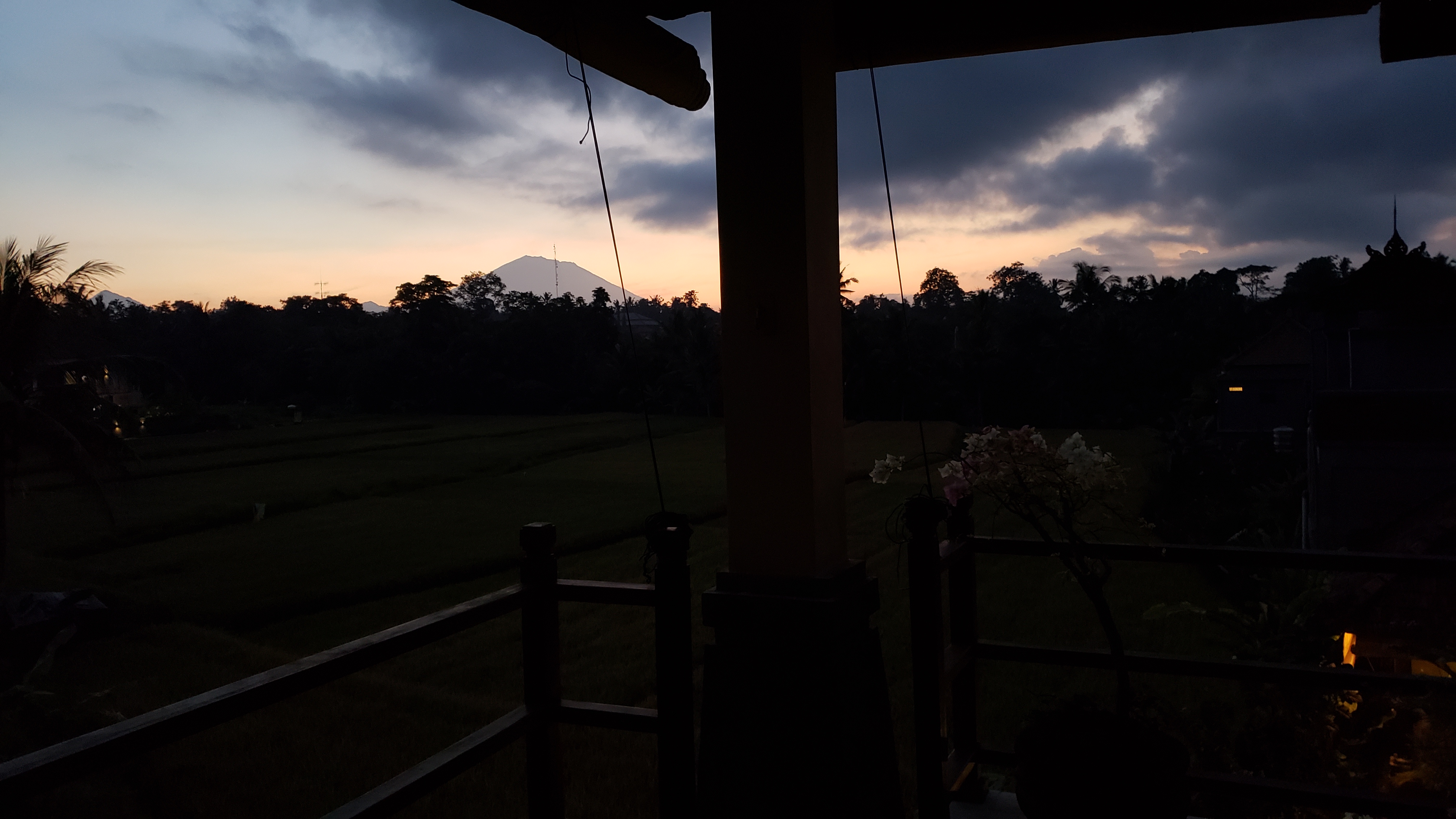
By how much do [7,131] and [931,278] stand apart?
34.2 metres

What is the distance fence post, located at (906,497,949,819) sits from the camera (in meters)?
2.03

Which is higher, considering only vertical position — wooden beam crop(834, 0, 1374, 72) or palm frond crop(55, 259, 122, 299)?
palm frond crop(55, 259, 122, 299)

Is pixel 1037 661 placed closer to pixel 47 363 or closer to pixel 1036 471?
pixel 1036 471

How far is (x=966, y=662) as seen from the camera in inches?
89.6

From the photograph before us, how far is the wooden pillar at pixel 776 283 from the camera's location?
186cm

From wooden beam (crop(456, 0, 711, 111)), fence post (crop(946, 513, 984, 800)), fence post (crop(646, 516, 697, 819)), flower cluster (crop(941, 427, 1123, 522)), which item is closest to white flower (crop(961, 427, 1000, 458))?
flower cluster (crop(941, 427, 1123, 522))

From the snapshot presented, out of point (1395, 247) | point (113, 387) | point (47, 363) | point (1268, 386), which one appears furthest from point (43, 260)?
point (1268, 386)

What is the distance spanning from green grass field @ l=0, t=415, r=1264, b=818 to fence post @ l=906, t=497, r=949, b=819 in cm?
20

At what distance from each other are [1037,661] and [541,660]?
48.6 inches

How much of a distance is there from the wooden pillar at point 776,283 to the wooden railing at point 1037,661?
0.94 feet

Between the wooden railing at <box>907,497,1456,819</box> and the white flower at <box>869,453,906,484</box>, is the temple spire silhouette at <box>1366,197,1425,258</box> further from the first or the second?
the white flower at <box>869,453,906,484</box>

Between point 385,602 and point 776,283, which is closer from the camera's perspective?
point 776,283

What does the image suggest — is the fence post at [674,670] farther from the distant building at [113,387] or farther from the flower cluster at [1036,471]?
A: the distant building at [113,387]

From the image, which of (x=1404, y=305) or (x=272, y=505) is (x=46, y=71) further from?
(x=1404, y=305)
